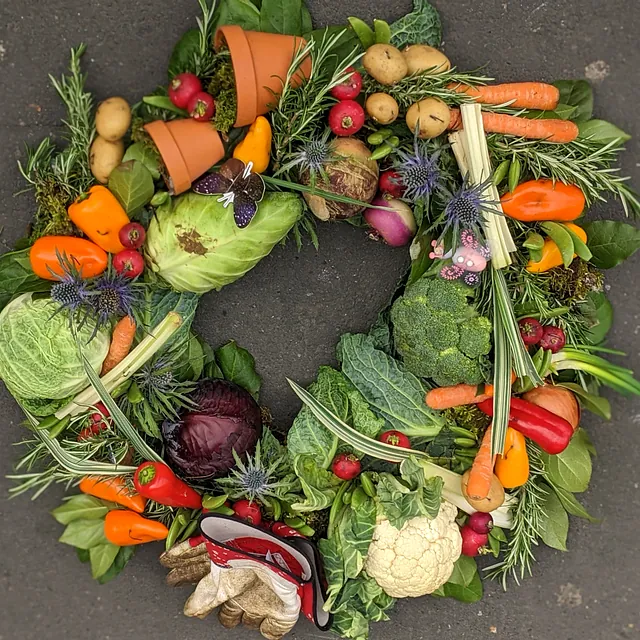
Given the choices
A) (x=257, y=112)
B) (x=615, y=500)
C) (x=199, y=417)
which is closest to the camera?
(x=257, y=112)

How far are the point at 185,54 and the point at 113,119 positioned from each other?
33cm

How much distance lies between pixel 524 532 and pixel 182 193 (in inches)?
68.6

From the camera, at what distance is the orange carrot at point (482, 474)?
74.1 inches

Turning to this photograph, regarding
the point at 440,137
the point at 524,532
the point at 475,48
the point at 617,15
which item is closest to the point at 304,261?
the point at 440,137

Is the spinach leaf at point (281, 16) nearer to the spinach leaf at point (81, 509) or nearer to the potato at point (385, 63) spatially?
the potato at point (385, 63)

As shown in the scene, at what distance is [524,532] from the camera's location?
2039mm

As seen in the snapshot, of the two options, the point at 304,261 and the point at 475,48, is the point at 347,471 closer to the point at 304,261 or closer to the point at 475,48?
the point at 304,261

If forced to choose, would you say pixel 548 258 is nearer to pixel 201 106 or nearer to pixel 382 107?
pixel 382 107

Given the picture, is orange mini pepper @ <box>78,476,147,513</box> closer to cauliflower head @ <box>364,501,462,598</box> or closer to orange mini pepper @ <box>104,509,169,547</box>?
orange mini pepper @ <box>104,509,169,547</box>

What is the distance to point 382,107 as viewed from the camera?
5.72ft

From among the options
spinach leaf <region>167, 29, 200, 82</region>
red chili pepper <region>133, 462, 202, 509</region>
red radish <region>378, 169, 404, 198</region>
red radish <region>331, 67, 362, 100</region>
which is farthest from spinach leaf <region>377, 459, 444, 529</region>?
spinach leaf <region>167, 29, 200, 82</region>

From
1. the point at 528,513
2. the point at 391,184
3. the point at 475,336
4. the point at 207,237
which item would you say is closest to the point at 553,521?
the point at 528,513

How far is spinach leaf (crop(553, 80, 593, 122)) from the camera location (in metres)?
1.96

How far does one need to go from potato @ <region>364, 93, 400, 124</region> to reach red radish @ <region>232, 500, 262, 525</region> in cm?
141
